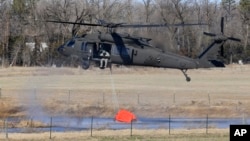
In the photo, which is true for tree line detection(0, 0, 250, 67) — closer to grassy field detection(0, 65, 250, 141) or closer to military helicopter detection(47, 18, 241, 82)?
grassy field detection(0, 65, 250, 141)

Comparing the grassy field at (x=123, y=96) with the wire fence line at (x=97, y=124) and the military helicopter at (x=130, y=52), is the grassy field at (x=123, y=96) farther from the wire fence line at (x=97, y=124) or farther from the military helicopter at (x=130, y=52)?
the military helicopter at (x=130, y=52)

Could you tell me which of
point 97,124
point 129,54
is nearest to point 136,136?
point 129,54

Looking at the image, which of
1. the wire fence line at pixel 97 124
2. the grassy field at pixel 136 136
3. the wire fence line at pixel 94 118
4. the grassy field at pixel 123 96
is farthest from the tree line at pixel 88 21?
the grassy field at pixel 136 136

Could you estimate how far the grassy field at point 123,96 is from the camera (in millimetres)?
61906

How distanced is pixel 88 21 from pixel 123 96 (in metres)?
46.3

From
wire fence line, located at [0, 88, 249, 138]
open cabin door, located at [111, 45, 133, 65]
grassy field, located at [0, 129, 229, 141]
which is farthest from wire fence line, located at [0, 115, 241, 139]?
open cabin door, located at [111, 45, 133, 65]

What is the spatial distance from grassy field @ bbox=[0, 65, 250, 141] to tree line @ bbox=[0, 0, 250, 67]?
14.3ft

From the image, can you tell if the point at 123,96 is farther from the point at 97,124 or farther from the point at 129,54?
the point at 129,54

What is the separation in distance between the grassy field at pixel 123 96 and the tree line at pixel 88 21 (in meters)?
4.36

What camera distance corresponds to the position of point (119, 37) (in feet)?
158

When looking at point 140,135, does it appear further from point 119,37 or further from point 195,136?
point 119,37

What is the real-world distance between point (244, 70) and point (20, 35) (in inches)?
1485

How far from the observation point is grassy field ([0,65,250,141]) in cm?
6191

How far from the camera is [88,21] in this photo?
11950 centimetres
